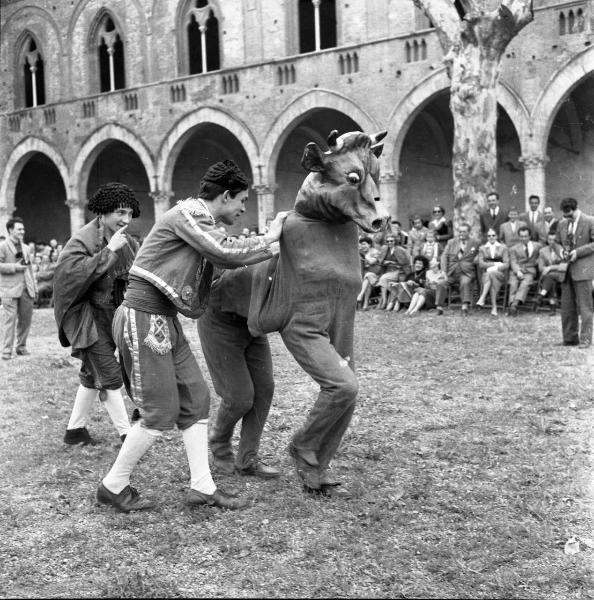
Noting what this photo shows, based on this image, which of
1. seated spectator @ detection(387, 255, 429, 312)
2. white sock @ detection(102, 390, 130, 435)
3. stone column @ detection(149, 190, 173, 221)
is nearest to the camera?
white sock @ detection(102, 390, 130, 435)

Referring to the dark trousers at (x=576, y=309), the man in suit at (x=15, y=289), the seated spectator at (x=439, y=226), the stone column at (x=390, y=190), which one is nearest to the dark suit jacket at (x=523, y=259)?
the seated spectator at (x=439, y=226)

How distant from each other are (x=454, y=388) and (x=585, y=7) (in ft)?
40.4

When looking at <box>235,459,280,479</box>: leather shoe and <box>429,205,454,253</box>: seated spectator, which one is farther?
<box>429,205,454,253</box>: seated spectator

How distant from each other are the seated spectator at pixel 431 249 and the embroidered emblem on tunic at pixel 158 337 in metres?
10.7

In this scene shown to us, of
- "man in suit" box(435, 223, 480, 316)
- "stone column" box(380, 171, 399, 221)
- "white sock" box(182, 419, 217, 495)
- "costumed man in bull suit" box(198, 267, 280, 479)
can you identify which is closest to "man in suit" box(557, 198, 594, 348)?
"man in suit" box(435, 223, 480, 316)

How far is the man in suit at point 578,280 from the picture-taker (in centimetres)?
984

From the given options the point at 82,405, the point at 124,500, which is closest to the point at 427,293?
the point at 82,405

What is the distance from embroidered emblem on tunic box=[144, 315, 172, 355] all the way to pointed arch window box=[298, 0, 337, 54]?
1815 centimetres

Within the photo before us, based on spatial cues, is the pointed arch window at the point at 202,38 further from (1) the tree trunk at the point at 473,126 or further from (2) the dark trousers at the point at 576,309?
(2) the dark trousers at the point at 576,309

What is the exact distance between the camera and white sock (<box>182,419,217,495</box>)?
451 centimetres

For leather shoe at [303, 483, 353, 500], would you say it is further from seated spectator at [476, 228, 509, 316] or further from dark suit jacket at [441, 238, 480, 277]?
dark suit jacket at [441, 238, 480, 277]

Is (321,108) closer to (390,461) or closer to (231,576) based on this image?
(390,461)

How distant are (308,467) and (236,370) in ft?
2.52

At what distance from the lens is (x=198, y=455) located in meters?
4.52
